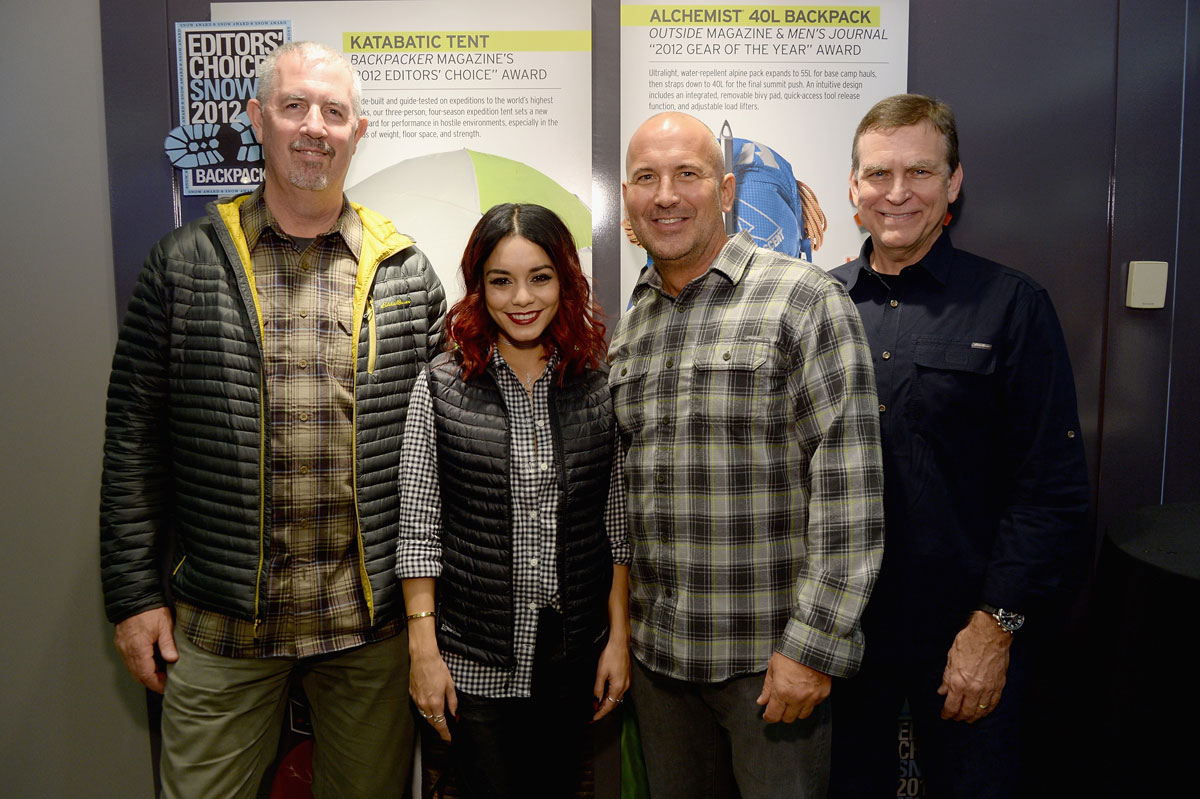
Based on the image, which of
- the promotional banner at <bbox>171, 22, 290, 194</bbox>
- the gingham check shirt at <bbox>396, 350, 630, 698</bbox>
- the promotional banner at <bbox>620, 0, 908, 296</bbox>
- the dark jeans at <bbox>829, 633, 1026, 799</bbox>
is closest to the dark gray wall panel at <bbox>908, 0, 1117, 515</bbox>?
the promotional banner at <bbox>620, 0, 908, 296</bbox>

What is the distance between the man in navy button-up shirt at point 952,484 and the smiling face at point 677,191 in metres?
0.43

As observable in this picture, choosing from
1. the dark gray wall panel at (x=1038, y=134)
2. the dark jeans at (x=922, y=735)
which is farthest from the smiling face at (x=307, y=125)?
the dark jeans at (x=922, y=735)

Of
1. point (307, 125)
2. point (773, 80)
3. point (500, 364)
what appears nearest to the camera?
point (500, 364)

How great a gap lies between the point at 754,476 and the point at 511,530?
555 mm

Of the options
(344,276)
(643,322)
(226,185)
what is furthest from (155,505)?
(643,322)

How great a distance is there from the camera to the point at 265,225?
169 cm

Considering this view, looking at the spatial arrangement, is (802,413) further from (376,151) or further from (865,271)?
(376,151)

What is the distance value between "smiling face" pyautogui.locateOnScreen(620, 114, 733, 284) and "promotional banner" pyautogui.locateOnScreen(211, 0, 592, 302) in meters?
0.58

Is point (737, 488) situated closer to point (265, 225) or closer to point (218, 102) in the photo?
point (265, 225)

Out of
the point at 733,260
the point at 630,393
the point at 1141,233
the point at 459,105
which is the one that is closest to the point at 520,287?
the point at 630,393

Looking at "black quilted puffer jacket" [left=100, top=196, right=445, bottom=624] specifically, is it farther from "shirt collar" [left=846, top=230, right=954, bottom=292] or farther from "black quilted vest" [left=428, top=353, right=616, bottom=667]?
"shirt collar" [left=846, top=230, right=954, bottom=292]

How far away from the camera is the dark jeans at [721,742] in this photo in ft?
4.71

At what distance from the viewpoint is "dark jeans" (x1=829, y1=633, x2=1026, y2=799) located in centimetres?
154

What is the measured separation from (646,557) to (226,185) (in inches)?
71.3
